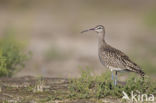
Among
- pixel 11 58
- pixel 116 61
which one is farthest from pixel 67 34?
pixel 116 61

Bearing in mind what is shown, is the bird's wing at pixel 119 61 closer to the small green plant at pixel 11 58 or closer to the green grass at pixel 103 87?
the green grass at pixel 103 87

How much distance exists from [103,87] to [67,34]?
1283 cm

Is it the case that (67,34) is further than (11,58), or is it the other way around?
(67,34)

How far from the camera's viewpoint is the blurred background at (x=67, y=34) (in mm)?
15250

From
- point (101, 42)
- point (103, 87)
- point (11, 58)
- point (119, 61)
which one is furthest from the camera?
point (11, 58)

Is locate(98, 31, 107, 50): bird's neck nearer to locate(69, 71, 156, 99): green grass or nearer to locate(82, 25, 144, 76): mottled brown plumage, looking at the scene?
locate(82, 25, 144, 76): mottled brown plumage

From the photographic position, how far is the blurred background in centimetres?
1525

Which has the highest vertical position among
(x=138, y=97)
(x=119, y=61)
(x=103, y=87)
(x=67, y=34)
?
(x=67, y=34)

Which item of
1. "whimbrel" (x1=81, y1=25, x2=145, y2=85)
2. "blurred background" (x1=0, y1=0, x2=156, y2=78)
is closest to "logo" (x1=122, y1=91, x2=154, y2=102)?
"whimbrel" (x1=81, y1=25, x2=145, y2=85)

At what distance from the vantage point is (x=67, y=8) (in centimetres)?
2941

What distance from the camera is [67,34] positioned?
874 inches

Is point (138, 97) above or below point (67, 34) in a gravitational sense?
below

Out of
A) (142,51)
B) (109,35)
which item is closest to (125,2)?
(109,35)

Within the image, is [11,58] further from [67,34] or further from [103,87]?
[67,34]
